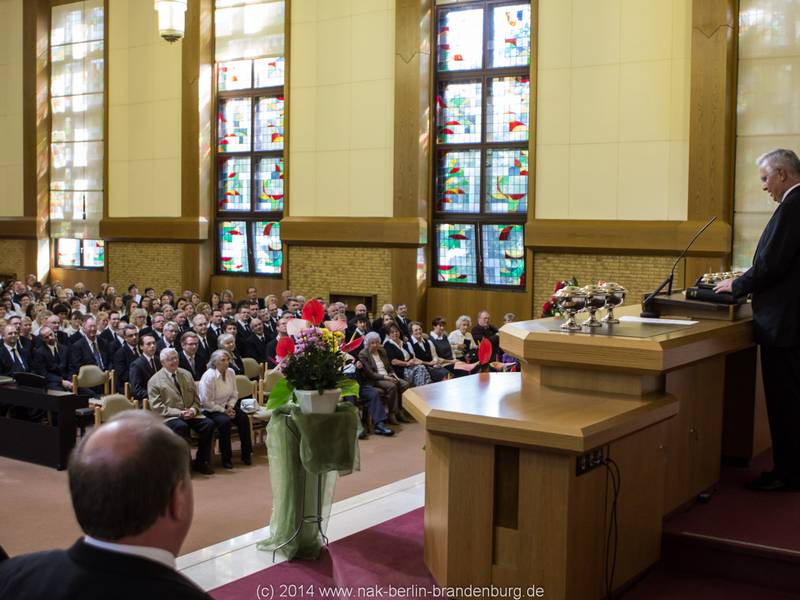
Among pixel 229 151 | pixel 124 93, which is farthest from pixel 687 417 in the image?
pixel 124 93

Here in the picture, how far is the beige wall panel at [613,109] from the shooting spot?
1260 cm

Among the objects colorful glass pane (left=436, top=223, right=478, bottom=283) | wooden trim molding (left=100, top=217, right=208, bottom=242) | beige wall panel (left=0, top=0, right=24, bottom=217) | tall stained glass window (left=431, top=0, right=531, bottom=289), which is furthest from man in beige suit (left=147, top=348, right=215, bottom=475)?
beige wall panel (left=0, top=0, right=24, bottom=217)

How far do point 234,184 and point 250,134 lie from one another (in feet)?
3.36

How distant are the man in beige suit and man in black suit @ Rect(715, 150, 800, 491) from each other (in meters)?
4.89

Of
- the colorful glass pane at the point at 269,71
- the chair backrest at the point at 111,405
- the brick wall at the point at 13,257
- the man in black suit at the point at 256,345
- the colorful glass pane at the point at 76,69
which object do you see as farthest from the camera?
the brick wall at the point at 13,257

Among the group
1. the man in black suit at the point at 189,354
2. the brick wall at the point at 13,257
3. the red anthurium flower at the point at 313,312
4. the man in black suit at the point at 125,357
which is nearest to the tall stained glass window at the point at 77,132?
the brick wall at the point at 13,257

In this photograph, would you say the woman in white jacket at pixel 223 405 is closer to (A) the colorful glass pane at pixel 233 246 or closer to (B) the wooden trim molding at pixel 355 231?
(B) the wooden trim molding at pixel 355 231

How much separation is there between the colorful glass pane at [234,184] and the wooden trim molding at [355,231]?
1.62 meters

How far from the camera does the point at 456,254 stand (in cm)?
1497

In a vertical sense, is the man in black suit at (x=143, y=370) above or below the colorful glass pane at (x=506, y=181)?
below

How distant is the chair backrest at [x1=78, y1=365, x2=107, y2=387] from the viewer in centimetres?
956

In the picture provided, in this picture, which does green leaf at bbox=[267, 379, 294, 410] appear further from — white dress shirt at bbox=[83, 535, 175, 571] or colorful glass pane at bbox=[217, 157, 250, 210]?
colorful glass pane at bbox=[217, 157, 250, 210]

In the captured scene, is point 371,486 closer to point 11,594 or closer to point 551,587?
point 551,587

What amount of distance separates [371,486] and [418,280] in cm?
753
